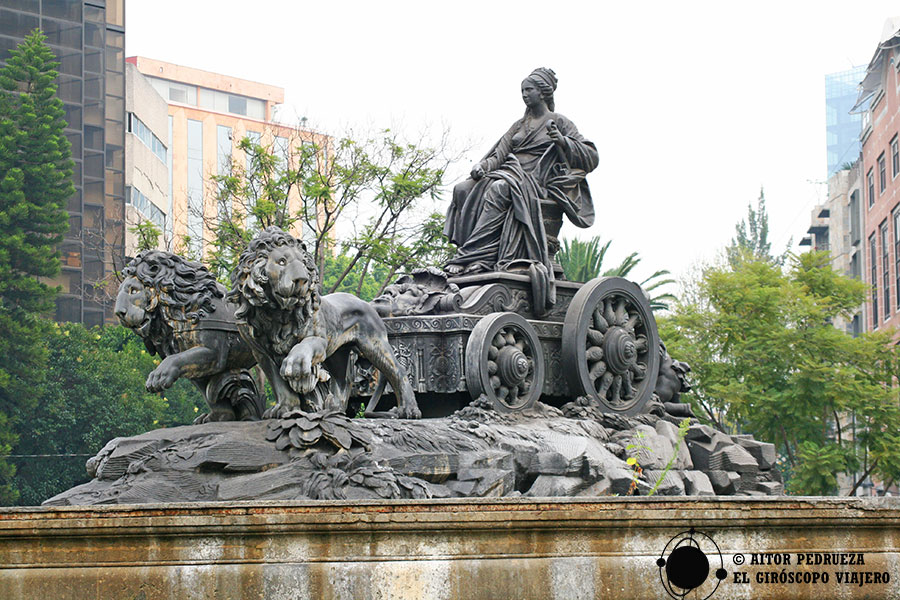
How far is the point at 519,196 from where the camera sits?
1405cm

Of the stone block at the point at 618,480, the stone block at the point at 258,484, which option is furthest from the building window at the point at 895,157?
the stone block at the point at 258,484

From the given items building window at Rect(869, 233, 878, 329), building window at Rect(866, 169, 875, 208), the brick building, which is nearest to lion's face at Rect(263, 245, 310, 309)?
the brick building

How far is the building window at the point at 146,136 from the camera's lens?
46406 millimetres

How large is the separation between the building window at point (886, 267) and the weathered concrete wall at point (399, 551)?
39698 mm

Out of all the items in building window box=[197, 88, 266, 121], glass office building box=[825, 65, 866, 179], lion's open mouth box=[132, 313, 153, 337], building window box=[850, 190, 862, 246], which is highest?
glass office building box=[825, 65, 866, 179]

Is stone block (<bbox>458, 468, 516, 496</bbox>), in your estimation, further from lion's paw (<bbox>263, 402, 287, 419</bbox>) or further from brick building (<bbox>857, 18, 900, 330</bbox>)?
brick building (<bbox>857, 18, 900, 330</bbox>)

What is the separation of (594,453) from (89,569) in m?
6.48

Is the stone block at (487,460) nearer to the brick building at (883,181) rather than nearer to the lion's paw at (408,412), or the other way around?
the lion's paw at (408,412)

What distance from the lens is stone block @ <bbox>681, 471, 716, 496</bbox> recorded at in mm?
13141

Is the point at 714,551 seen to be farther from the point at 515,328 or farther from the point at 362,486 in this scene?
the point at 515,328

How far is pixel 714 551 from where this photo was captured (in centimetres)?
664

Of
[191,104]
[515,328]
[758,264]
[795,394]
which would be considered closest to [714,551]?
[515,328]

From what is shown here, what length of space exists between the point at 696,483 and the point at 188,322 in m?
5.42

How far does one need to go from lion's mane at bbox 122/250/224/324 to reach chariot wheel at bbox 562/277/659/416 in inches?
158
